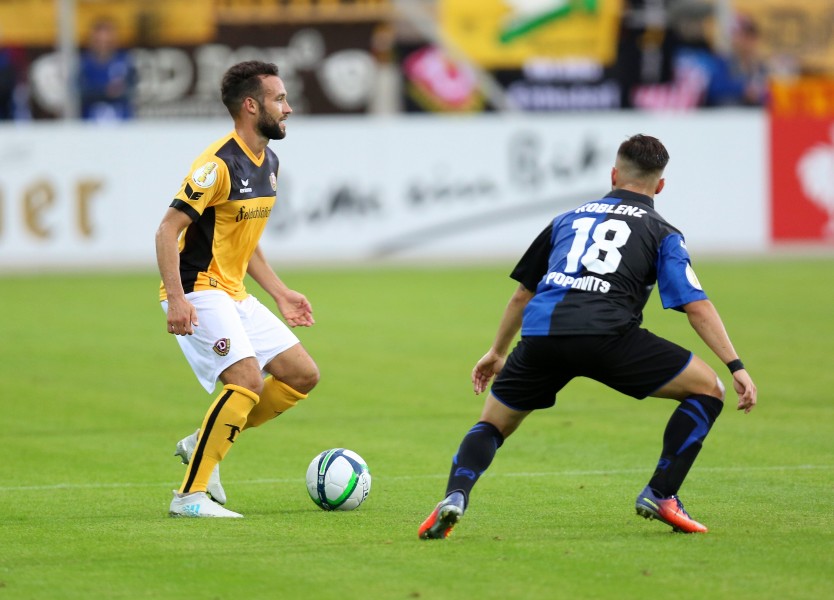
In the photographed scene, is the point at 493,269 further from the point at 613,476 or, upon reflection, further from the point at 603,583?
the point at 603,583

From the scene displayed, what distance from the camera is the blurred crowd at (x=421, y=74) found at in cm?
2542

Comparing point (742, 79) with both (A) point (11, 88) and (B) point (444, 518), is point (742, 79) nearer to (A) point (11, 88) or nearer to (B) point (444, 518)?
(A) point (11, 88)

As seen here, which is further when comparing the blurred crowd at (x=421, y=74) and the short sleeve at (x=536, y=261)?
the blurred crowd at (x=421, y=74)

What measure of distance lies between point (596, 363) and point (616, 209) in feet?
2.38

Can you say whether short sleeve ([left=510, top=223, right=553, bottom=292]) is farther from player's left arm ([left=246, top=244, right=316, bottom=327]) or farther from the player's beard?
player's left arm ([left=246, top=244, right=316, bottom=327])

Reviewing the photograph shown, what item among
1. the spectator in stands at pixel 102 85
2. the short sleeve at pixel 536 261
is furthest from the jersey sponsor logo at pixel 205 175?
the spectator in stands at pixel 102 85

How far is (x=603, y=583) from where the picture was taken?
589cm

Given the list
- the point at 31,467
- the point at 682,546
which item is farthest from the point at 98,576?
the point at 31,467

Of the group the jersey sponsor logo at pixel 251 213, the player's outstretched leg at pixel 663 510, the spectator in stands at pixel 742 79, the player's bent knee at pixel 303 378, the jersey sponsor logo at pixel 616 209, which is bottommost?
the spectator in stands at pixel 742 79

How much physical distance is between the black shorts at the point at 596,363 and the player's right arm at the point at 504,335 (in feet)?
0.51

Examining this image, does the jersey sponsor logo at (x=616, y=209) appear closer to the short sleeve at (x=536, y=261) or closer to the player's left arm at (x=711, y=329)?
the short sleeve at (x=536, y=261)

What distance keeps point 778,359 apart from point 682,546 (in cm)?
750

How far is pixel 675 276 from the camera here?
671cm

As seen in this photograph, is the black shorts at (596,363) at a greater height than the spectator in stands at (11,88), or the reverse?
the black shorts at (596,363)
